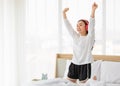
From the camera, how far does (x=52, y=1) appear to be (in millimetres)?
4316

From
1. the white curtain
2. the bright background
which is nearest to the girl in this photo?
the bright background

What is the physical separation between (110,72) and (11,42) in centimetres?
199

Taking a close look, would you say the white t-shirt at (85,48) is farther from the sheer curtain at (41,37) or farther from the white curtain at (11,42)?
the white curtain at (11,42)

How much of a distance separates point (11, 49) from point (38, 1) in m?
1.01

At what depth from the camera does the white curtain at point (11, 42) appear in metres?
4.27

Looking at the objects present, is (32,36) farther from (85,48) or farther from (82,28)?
(85,48)

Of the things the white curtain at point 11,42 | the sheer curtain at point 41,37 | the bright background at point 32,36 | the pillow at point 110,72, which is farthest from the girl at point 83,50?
the white curtain at point 11,42

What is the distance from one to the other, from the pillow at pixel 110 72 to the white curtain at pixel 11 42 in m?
1.76

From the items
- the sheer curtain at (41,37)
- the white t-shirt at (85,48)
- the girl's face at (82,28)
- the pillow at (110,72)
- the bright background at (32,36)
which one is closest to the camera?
the white t-shirt at (85,48)

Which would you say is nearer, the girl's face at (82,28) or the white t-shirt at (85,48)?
the white t-shirt at (85,48)

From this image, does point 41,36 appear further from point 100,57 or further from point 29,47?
point 100,57

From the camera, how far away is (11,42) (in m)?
4.50

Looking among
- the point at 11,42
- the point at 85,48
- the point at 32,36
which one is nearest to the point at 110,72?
the point at 85,48

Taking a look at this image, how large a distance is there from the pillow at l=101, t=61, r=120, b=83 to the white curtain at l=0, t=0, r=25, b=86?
5.78 feet
